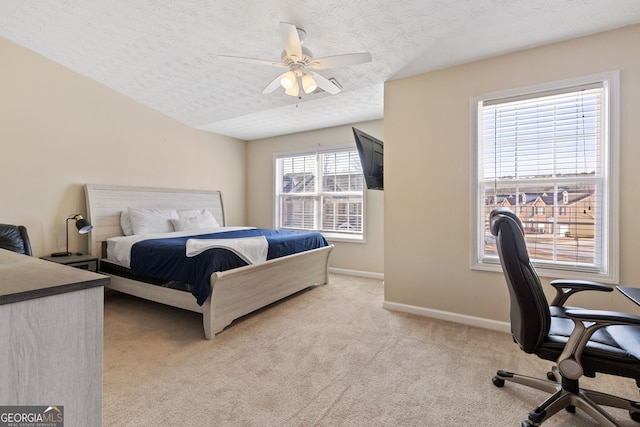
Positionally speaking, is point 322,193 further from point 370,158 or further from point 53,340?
point 53,340

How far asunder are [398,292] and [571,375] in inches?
74.7

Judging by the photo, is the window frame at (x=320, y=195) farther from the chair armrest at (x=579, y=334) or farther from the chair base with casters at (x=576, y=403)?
the chair armrest at (x=579, y=334)

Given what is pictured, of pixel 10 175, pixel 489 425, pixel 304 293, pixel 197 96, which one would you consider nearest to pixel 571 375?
pixel 489 425

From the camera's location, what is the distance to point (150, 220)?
157 inches

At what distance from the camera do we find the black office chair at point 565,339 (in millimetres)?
1333

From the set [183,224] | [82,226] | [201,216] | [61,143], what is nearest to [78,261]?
[82,226]

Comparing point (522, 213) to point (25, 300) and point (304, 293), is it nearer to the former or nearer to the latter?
point (304, 293)

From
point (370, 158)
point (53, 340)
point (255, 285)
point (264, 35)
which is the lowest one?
point (255, 285)

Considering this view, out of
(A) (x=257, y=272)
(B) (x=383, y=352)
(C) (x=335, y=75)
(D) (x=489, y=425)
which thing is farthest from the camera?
(C) (x=335, y=75)

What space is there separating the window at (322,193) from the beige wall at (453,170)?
1650mm

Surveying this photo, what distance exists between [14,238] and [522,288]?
4.30 m

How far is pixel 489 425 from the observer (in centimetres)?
155

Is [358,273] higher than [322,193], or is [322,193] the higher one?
[322,193]

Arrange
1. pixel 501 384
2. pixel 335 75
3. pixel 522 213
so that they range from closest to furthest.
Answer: pixel 501 384
pixel 522 213
pixel 335 75
